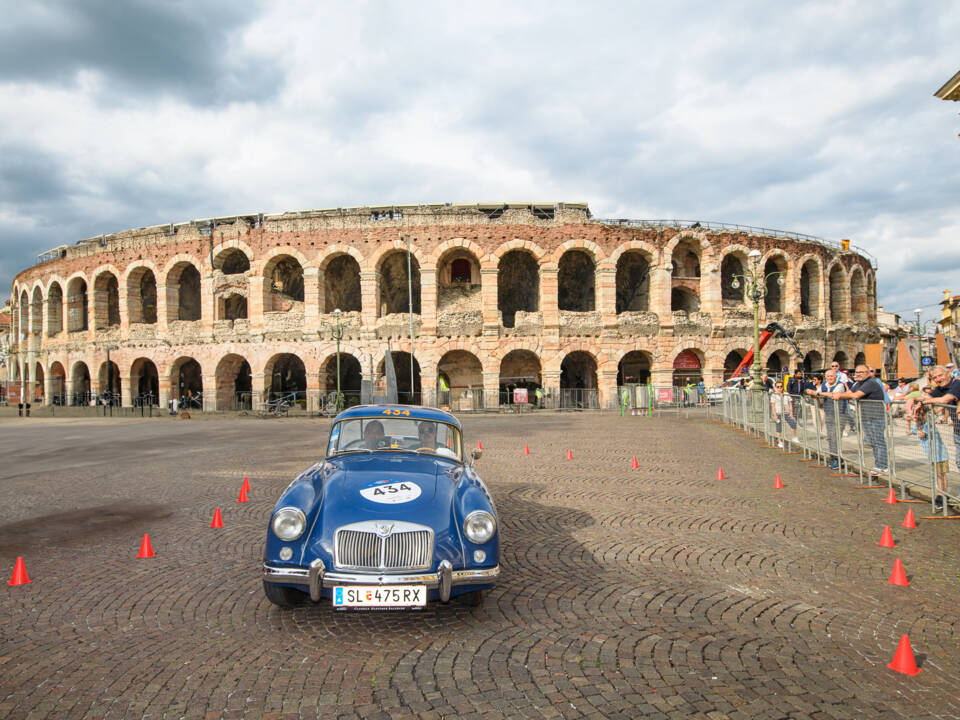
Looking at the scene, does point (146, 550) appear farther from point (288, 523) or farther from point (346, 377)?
point (346, 377)

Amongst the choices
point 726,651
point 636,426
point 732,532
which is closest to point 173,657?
point 726,651

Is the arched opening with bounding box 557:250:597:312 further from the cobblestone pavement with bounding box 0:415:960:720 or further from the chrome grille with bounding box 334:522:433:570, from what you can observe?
the chrome grille with bounding box 334:522:433:570

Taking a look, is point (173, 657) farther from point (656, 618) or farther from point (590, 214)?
point (590, 214)

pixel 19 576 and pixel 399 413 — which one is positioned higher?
pixel 399 413

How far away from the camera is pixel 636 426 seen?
2091 centimetres

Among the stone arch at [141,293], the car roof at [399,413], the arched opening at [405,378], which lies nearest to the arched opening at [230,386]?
the stone arch at [141,293]

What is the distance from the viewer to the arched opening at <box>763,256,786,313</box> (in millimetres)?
34188

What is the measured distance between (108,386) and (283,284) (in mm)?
14095

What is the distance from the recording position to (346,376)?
34.6m

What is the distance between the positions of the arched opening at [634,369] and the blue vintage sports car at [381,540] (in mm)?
30581

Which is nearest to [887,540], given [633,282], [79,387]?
[633,282]

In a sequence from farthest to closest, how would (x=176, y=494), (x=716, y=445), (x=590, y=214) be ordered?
(x=590, y=214)
(x=716, y=445)
(x=176, y=494)

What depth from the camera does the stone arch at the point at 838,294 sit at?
119ft

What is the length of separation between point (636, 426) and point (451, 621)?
1767cm
